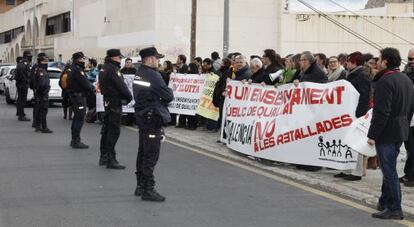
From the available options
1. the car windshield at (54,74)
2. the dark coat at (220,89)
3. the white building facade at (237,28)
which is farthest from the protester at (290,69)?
the white building facade at (237,28)

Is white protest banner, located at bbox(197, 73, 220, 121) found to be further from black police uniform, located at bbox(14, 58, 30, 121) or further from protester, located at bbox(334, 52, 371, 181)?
protester, located at bbox(334, 52, 371, 181)

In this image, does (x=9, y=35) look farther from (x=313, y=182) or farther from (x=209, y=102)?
(x=313, y=182)

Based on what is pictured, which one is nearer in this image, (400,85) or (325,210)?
(400,85)

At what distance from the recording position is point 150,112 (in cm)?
746

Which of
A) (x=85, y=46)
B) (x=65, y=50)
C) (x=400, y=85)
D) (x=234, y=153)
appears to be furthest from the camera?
(x=65, y=50)

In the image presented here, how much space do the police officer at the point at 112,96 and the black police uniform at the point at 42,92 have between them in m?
5.18

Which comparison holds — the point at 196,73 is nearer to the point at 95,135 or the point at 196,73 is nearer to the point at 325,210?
the point at 95,135

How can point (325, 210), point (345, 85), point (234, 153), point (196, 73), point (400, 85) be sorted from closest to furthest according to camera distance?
point (400, 85) → point (325, 210) → point (345, 85) → point (234, 153) → point (196, 73)

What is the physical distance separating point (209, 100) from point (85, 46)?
3429 centimetres

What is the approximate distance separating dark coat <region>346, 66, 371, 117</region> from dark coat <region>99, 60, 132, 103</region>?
351 centimetres

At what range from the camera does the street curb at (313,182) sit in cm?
768

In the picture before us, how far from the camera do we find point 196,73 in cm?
1631

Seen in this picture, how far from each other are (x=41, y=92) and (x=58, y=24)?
161 feet

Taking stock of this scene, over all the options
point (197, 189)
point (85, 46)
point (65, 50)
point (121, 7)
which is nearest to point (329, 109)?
point (197, 189)
